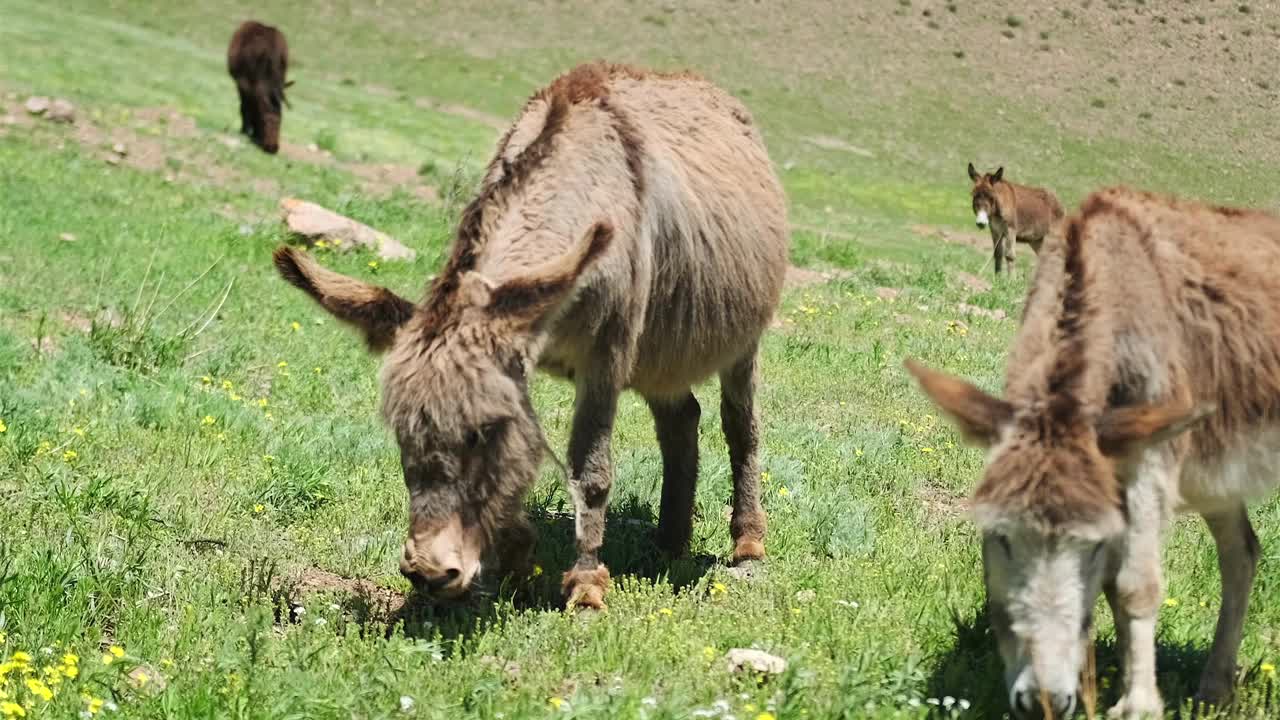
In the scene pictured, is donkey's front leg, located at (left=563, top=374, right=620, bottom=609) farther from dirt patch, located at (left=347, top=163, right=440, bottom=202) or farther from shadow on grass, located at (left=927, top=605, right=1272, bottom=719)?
dirt patch, located at (left=347, top=163, right=440, bottom=202)

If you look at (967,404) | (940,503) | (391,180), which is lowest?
(391,180)

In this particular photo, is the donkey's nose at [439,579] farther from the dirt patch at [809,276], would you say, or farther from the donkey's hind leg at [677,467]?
the dirt patch at [809,276]

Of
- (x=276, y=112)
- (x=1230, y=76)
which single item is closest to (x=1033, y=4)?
(x=1230, y=76)

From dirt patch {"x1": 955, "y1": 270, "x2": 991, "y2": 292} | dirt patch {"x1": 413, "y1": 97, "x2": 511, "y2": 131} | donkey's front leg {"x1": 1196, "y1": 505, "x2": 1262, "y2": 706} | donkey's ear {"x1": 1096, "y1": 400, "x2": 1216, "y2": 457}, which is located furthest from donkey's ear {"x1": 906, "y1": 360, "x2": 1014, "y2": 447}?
dirt patch {"x1": 413, "y1": 97, "x2": 511, "y2": 131}

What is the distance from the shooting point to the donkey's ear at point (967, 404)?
388cm

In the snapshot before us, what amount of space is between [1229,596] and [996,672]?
1.04 metres

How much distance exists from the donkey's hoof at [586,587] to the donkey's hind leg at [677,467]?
1142mm

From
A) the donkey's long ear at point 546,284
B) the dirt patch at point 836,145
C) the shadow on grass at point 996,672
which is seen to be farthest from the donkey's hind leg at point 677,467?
the dirt patch at point 836,145

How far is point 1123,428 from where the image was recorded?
12.3 feet

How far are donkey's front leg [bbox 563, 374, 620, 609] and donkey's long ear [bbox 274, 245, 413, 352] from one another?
37.7 inches

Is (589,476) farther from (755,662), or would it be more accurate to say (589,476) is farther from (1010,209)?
(1010,209)

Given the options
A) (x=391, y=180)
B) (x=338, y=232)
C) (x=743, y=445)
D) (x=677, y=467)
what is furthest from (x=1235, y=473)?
(x=391, y=180)

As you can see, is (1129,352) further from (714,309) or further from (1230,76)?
(1230,76)

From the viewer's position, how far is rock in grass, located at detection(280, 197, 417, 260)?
13.5 metres
